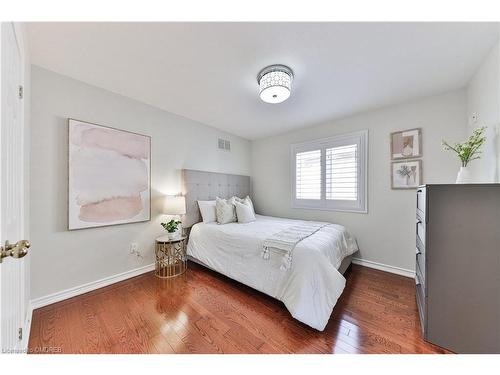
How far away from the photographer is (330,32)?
140 centimetres

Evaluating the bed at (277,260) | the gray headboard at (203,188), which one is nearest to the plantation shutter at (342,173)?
the bed at (277,260)

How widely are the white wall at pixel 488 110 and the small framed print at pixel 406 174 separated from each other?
1.66ft

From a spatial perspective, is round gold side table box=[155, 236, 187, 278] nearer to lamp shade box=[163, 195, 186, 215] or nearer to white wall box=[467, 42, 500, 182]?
lamp shade box=[163, 195, 186, 215]

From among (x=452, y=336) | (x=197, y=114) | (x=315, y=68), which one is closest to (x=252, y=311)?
(x=452, y=336)

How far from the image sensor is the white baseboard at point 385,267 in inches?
98.9

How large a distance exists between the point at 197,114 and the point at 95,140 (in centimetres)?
141

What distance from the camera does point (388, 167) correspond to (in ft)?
8.76

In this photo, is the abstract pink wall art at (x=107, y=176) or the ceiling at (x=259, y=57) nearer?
the ceiling at (x=259, y=57)

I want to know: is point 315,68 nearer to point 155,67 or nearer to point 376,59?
point 376,59

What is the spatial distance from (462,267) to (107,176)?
11.1 feet

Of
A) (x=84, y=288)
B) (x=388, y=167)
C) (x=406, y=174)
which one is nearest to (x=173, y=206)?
(x=84, y=288)

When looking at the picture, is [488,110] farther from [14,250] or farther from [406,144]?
[14,250]

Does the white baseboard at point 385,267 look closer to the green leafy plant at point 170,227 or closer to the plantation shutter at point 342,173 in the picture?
the plantation shutter at point 342,173
